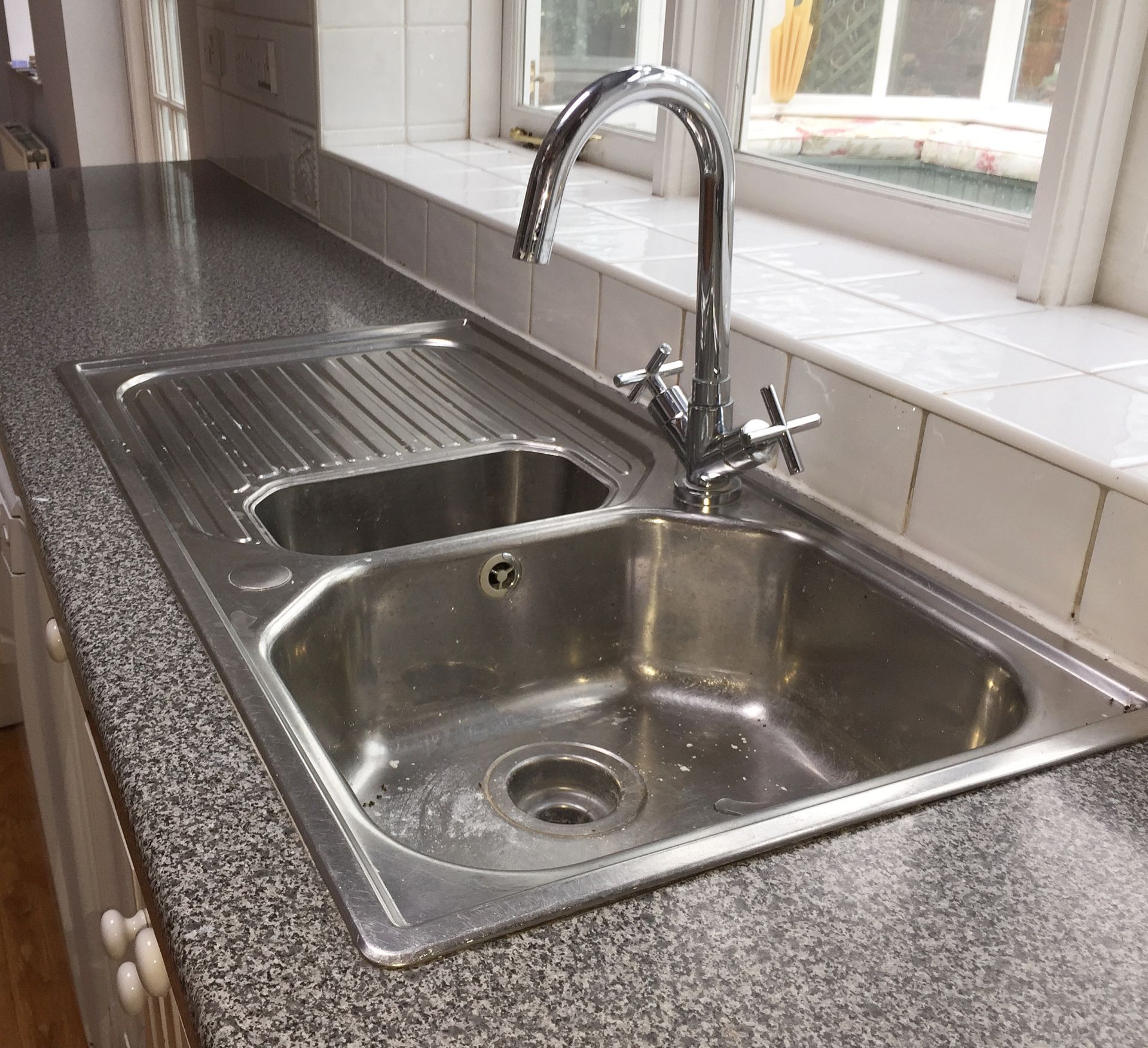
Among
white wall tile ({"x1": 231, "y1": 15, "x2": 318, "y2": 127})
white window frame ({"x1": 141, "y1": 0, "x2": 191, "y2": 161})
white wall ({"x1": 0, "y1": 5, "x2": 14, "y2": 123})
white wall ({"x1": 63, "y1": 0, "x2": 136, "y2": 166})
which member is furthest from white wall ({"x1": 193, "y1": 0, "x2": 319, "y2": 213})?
white wall ({"x1": 0, "y1": 5, "x2": 14, "y2": 123})

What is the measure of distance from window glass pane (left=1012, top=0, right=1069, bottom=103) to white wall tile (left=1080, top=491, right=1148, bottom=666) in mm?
548

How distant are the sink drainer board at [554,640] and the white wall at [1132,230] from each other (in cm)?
40

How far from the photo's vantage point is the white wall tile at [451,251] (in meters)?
1.51

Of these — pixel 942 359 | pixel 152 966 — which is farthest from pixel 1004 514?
pixel 152 966

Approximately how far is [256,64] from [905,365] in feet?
5.28

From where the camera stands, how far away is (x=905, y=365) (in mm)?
948

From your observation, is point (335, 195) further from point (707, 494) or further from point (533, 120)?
point (707, 494)

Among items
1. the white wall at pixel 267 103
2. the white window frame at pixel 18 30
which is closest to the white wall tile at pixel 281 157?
the white wall at pixel 267 103

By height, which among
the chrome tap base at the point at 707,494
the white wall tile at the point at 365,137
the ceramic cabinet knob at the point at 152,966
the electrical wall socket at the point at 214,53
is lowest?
the ceramic cabinet knob at the point at 152,966

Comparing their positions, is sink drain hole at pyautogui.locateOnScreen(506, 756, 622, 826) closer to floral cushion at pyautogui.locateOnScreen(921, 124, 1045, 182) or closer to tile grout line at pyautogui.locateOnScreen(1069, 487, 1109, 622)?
tile grout line at pyautogui.locateOnScreen(1069, 487, 1109, 622)

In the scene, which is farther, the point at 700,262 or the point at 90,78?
the point at 90,78

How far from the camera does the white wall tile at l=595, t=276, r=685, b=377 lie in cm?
115

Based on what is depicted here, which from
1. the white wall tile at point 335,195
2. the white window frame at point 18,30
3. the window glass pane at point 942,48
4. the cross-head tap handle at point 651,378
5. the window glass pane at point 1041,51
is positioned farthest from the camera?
the white window frame at point 18,30

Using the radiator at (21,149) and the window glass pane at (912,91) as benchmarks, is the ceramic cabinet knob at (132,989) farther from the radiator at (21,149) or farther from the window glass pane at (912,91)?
the radiator at (21,149)
